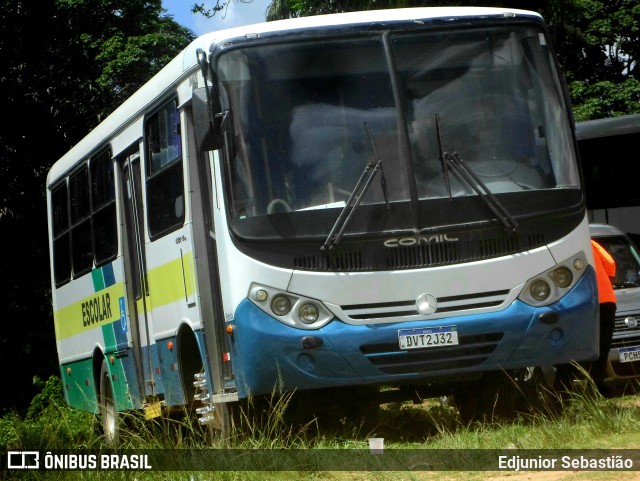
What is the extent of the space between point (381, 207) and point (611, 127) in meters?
19.1

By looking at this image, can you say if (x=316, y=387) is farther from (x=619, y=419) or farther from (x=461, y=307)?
(x=619, y=419)

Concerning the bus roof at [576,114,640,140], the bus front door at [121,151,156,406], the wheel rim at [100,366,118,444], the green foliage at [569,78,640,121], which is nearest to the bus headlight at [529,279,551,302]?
the bus front door at [121,151,156,406]

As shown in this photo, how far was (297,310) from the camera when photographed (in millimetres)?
9883

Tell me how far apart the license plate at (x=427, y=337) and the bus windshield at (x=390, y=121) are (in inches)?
29.9

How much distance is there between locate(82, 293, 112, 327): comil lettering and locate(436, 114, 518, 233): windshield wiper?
5493mm

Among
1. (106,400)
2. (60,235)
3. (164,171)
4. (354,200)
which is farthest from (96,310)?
(354,200)

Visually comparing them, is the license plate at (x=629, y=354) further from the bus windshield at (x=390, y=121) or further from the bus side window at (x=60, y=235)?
the bus side window at (x=60, y=235)

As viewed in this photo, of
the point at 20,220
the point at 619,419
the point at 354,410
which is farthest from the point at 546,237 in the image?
the point at 20,220

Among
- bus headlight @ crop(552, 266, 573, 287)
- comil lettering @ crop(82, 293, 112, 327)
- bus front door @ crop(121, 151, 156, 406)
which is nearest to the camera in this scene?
bus headlight @ crop(552, 266, 573, 287)

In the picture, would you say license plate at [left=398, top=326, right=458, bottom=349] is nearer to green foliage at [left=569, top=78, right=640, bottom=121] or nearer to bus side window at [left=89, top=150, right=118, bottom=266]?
bus side window at [left=89, top=150, right=118, bottom=266]

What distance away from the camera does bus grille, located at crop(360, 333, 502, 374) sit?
32.5 ft

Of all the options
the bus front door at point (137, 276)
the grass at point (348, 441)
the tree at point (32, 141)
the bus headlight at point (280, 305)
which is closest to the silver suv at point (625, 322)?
the grass at point (348, 441)

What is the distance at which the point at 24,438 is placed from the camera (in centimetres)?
1132

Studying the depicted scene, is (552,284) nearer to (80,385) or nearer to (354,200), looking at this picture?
(354,200)
